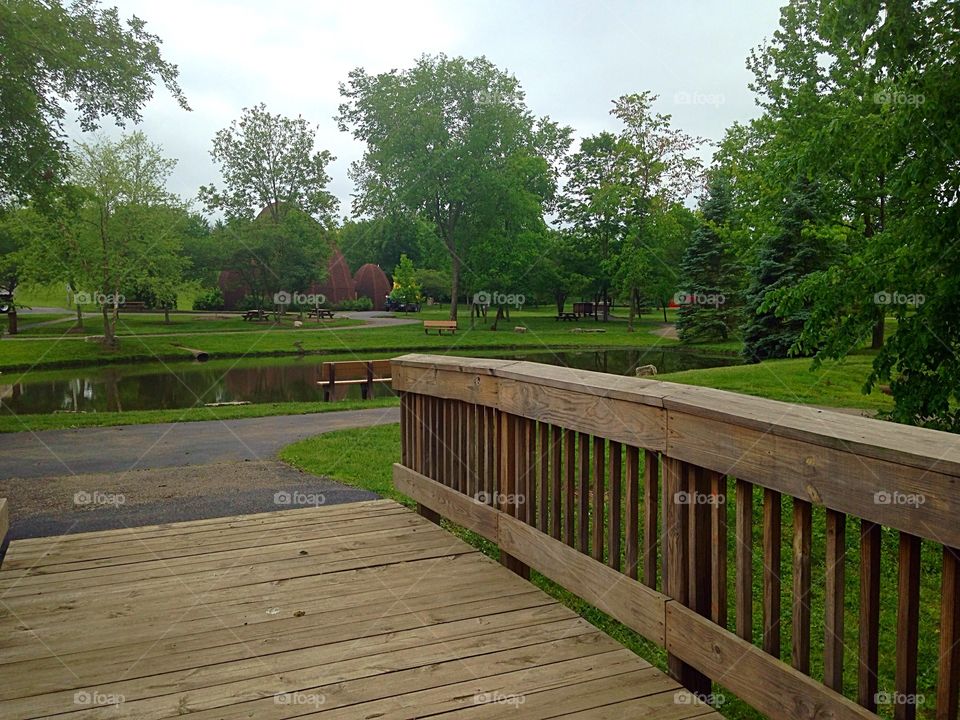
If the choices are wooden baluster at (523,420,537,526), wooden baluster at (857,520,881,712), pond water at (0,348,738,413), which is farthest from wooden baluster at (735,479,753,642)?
pond water at (0,348,738,413)

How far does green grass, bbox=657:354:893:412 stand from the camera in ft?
44.9

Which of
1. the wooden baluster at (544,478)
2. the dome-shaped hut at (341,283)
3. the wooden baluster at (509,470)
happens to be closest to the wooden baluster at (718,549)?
the wooden baluster at (544,478)

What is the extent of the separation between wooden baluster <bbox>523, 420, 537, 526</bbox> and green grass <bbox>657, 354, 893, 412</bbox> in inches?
398

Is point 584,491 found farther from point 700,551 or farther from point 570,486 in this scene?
point 700,551

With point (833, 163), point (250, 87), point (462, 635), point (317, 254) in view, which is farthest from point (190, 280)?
point (462, 635)

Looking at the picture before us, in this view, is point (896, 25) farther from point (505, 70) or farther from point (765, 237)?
point (505, 70)

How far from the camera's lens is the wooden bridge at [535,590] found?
208cm

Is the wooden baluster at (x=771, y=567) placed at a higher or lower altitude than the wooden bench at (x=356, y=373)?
higher

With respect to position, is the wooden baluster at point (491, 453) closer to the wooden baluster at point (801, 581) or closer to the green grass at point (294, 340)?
the wooden baluster at point (801, 581)

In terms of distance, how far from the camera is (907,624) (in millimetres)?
1954

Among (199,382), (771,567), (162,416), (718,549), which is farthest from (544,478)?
(199,382)

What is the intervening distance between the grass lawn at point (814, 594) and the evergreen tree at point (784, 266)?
18.4 metres

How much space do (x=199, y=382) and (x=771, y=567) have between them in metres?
21.8

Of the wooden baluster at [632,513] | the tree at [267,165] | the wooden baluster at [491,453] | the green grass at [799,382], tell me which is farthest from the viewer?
the tree at [267,165]
